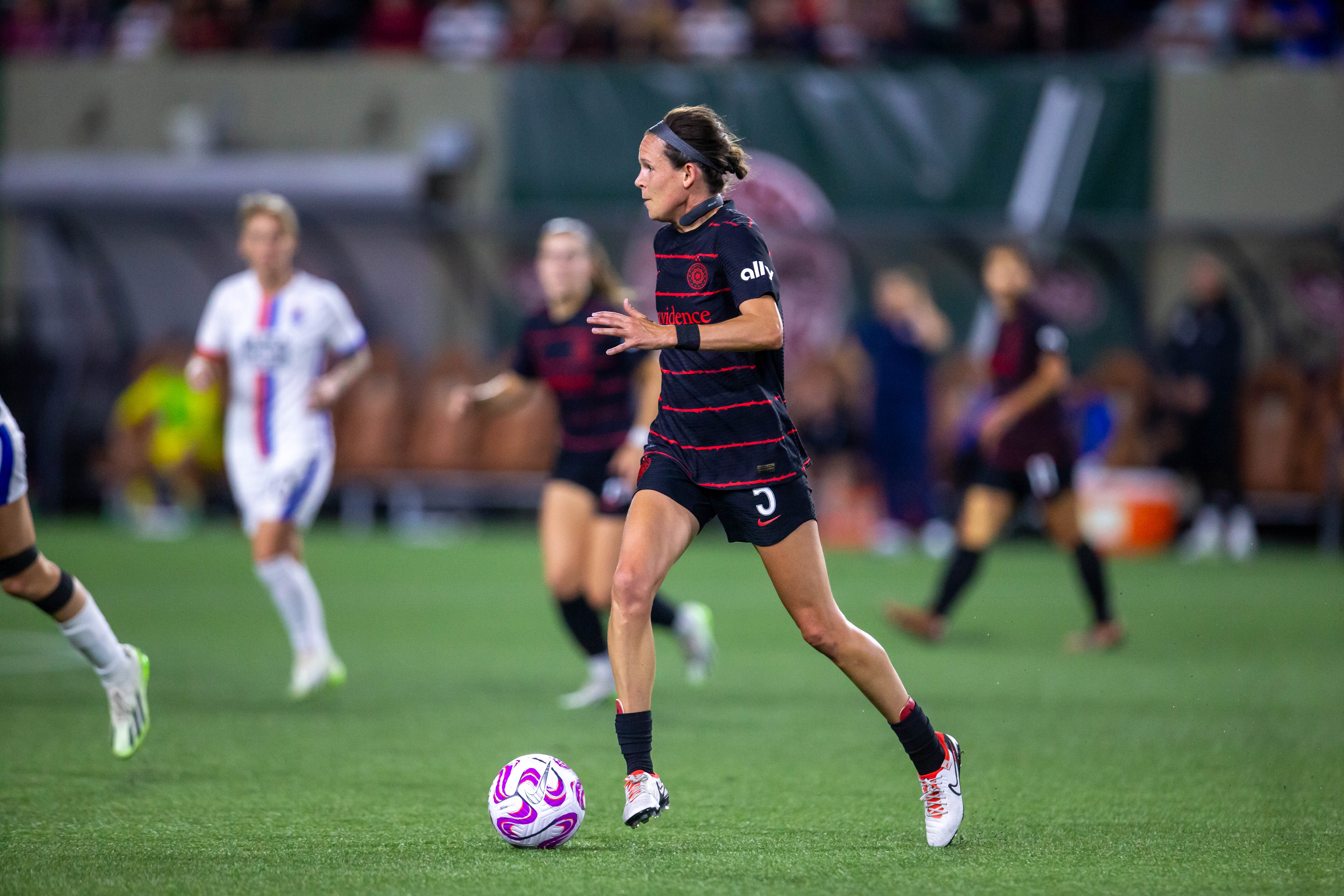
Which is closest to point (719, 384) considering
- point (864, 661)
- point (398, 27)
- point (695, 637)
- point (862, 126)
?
point (864, 661)

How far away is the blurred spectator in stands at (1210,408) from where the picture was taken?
16250 millimetres

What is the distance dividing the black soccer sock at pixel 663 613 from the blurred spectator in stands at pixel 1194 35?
1289 cm

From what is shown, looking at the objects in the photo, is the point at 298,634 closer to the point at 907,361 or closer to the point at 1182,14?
the point at 907,361

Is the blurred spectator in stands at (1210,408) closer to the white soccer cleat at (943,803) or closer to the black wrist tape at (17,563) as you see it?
the white soccer cleat at (943,803)

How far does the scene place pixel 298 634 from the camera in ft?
26.9

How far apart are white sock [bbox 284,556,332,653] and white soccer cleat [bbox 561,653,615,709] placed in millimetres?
1290

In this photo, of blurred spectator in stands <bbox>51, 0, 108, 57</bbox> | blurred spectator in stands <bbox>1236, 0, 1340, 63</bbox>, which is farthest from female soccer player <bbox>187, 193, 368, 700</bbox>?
blurred spectator in stands <bbox>51, 0, 108, 57</bbox>

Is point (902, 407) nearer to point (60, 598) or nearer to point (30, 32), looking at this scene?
point (60, 598)

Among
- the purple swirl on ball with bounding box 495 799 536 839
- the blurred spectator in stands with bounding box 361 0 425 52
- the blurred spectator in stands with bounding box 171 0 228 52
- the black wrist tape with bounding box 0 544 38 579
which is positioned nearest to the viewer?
the purple swirl on ball with bounding box 495 799 536 839

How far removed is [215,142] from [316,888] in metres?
17.6

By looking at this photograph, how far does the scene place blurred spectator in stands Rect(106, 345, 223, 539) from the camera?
61.1 feet

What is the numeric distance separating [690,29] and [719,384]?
15943 mm

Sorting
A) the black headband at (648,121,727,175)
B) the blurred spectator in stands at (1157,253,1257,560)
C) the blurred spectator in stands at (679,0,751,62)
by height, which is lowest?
the blurred spectator in stands at (1157,253,1257,560)

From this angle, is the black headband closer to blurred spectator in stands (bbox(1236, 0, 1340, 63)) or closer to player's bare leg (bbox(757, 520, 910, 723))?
player's bare leg (bbox(757, 520, 910, 723))
